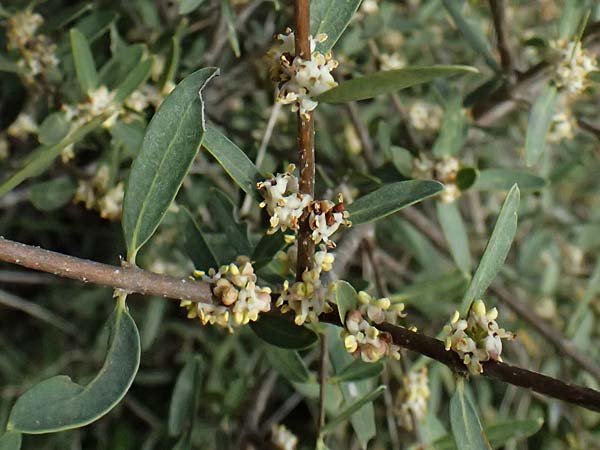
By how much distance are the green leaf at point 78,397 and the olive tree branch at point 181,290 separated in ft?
0.16

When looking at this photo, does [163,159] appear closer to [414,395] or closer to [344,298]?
[344,298]

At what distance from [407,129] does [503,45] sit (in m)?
0.24

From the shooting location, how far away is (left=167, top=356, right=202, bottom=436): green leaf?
1.19m

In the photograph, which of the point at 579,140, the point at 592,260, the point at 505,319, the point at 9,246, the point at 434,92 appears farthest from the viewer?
the point at 592,260

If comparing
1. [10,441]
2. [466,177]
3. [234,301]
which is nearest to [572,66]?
[466,177]

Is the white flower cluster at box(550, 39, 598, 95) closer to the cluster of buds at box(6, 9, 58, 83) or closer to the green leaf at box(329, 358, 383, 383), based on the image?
the green leaf at box(329, 358, 383, 383)

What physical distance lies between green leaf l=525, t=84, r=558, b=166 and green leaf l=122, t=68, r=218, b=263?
1.82 ft

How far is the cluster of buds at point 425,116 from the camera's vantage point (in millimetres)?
1544

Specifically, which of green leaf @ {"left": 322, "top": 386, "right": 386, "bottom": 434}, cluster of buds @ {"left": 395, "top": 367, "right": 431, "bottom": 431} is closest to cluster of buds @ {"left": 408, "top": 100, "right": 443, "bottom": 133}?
cluster of buds @ {"left": 395, "top": 367, "right": 431, "bottom": 431}

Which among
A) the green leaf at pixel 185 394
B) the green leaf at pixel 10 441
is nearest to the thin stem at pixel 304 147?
the green leaf at pixel 10 441

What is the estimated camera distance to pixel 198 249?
3.21 feet

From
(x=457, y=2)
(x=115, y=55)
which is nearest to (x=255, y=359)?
(x=115, y=55)

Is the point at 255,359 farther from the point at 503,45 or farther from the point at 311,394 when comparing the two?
the point at 503,45

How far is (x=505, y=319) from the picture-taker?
167cm
